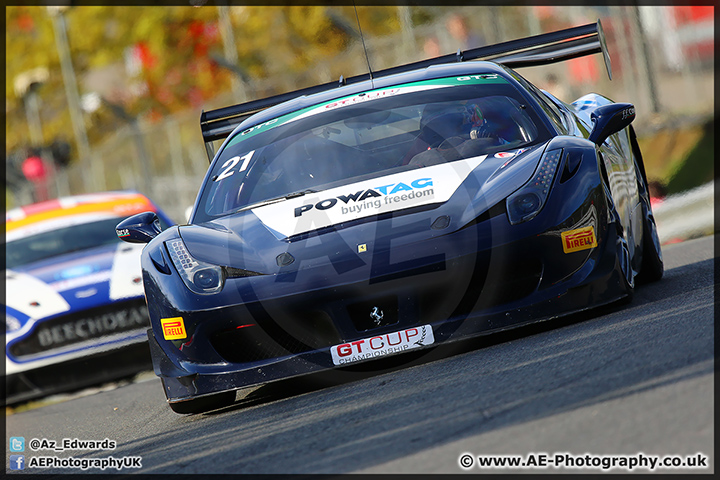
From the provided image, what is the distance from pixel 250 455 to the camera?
3.87m

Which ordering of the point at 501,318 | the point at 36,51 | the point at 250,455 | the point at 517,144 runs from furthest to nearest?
the point at 36,51 < the point at 517,144 < the point at 501,318 < the point at 250,455

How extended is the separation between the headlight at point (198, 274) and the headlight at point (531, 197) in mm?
1303

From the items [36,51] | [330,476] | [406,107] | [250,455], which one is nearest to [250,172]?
[406,107]

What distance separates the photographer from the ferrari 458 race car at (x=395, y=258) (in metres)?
4.57

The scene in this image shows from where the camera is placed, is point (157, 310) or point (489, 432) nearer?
point (489, 432)

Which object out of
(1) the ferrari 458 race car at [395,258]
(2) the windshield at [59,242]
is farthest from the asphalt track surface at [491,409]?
(2) the windshield at [59,242]

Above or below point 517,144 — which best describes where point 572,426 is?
below

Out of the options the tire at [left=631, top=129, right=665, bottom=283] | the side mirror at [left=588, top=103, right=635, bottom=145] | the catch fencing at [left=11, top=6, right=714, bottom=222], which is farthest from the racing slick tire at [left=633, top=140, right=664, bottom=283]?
the catch fencing at [left=11, top=6, right=714, bottom=222]

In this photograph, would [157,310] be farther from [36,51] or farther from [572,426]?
[36,51]

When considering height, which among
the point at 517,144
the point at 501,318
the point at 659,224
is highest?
the point at 517,144

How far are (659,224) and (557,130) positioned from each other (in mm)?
4806

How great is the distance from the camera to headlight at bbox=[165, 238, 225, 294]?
15.6 ft

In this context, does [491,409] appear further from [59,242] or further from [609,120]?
[59,242]

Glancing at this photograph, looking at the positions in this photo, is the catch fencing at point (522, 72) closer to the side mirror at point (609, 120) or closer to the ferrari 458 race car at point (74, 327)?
the ferrari 458 race car at point (74, 327)
